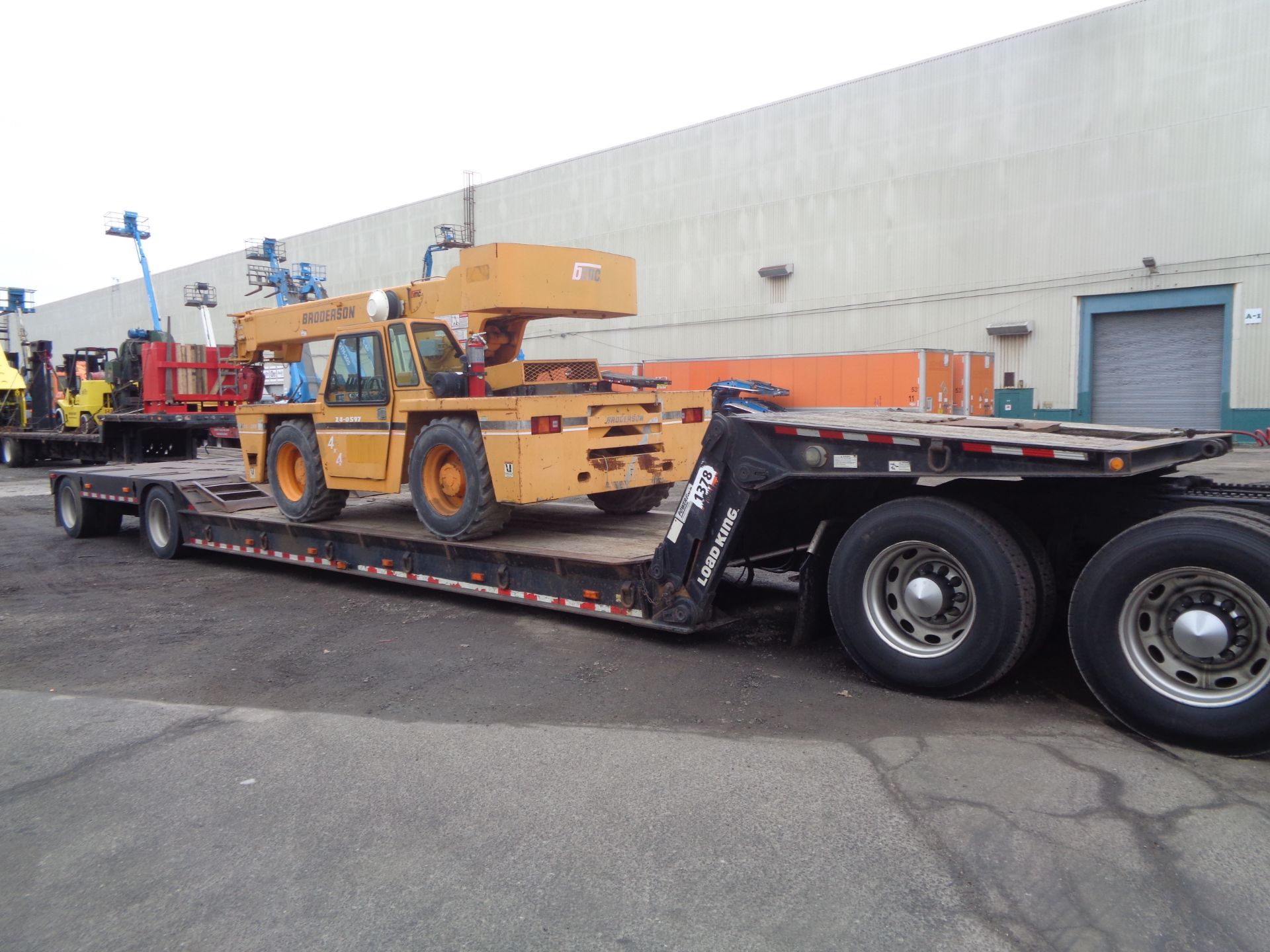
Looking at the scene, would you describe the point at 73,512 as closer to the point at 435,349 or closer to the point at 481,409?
the point at 435,349

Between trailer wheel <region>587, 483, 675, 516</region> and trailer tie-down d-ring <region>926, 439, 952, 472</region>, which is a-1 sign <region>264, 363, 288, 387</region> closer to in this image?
trailer wheel <region>587, 483, 675, 516</region>

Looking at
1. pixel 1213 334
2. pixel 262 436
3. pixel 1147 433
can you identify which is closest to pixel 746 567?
pixel 1147 433

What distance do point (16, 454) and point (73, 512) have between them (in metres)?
17.8

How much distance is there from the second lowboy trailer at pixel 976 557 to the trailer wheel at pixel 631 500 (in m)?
1.98

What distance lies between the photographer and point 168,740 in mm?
5148

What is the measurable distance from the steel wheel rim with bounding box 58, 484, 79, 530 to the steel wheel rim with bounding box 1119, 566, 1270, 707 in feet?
41.1

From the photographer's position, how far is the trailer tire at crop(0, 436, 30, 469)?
89.2ft

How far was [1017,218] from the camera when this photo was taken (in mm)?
29922

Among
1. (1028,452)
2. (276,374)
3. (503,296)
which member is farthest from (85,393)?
(1028,452)

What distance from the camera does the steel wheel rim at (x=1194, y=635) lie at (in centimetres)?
429

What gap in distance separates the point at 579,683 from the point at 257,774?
194cm

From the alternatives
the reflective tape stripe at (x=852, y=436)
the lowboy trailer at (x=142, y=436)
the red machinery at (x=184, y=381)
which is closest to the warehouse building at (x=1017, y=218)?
the red machinery at (x=184, y=381)

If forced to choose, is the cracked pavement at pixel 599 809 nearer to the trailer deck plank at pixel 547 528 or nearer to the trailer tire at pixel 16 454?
the trailer deck plank at pixel 547 528

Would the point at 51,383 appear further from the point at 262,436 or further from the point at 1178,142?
the point at 1178,142
